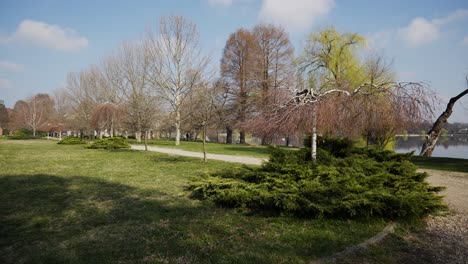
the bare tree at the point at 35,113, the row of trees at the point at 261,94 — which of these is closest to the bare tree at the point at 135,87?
the row of trees at the point at 261,94

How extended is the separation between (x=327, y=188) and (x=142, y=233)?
3.11 metres

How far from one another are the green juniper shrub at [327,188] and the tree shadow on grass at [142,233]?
1.06ft

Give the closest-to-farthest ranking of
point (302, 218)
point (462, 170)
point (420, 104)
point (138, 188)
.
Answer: point (302, 218) → point (420, 104) → point (138, 188) → point (462, 170)

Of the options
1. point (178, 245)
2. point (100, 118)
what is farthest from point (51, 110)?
point (178, 245)

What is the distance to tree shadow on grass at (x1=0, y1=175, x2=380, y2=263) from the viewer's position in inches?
136

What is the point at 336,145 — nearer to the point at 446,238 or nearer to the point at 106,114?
the point at 446,238

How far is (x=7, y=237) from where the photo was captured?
400cm

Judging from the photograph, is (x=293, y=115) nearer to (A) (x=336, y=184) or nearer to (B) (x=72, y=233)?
(A) (x=336, y=184)

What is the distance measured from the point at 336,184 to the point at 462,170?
1057 cm

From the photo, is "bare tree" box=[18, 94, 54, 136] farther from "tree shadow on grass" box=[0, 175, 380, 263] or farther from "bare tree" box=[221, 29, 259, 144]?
"tree shadow on grass" box=[0, 175, 380, 263]

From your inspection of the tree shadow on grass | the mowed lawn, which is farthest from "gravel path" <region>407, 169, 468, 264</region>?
the tree shadow on grass

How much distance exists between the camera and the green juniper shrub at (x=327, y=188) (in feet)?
15.5

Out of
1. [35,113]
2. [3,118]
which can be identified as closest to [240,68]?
[35,113]

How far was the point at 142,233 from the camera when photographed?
4191 mm
